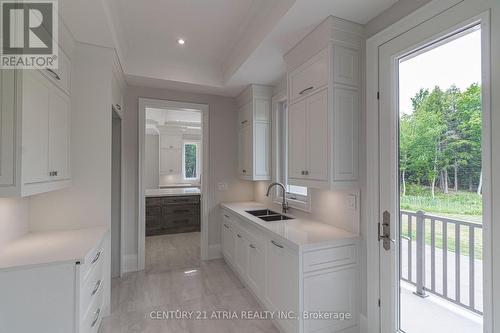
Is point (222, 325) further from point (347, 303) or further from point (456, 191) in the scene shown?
point (456, 191)

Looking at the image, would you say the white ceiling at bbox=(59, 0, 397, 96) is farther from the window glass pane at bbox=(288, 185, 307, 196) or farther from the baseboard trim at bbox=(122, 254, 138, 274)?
the baseboard trim at bbox=(122, 254, 138, 274)

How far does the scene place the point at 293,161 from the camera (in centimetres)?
250

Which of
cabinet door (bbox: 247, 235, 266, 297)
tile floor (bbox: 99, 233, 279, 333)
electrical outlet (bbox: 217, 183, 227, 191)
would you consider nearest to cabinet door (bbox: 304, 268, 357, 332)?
tile floor (bbox: 99, 233, 279, 333)

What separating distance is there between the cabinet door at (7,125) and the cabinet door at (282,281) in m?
2.00

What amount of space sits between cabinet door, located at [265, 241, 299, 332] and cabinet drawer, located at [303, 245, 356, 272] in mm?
100

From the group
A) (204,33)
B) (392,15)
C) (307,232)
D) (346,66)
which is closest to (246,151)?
(204,33)

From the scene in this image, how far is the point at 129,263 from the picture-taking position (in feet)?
11.5

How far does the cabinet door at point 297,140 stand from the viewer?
2336 mm

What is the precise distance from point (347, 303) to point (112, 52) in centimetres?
328

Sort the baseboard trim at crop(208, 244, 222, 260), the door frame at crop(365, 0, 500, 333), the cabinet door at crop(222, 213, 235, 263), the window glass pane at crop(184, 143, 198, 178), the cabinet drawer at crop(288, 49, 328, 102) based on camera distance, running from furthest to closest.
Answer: the window glass pane at crop(184, 143, 198, 178) → the baseboard trim at crop(208, 244, 222, 260) → the cabinet door at crop(222, 213, 235, 263) → the cabinet drawer at crop(288, 49, 328, 102) → the door frame at crop(365, 0, 500, 333)

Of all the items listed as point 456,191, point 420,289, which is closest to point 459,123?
point 456,191

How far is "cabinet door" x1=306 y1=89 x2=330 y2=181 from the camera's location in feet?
6.66

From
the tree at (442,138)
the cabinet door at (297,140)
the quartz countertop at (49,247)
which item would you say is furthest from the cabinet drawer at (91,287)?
the tree at (442,138)

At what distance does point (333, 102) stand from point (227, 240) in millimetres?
2547
